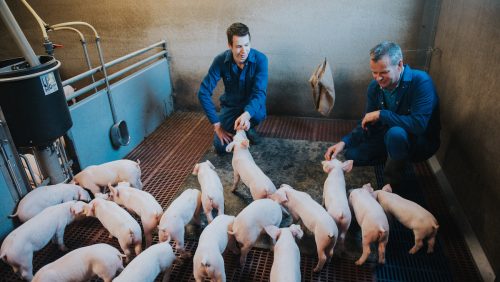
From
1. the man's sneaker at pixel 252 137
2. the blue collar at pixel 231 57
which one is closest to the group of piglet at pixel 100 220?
the man's sneaker at pixel 252 137

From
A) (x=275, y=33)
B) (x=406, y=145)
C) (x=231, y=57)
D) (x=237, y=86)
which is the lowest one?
(x=406, y=145)

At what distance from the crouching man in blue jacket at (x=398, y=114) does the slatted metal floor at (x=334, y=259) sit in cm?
32

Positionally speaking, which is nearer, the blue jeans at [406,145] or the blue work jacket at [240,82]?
the blue jeans at [406,145]

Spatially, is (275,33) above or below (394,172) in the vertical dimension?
above

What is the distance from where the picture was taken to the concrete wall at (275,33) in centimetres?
404

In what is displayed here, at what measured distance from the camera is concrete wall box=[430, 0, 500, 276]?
7.41 feet

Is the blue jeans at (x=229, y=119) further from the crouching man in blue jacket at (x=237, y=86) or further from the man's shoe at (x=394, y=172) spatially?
the man's shoe at (x=394, y=172)

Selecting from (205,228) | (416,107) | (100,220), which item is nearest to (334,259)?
(205,228)

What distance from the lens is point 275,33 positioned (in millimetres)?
4332

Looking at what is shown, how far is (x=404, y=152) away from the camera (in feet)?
9.55

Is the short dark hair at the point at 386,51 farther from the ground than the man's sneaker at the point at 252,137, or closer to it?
farther from the ground

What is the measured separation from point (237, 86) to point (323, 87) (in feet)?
3.23

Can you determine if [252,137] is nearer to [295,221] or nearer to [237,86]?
[237,86]

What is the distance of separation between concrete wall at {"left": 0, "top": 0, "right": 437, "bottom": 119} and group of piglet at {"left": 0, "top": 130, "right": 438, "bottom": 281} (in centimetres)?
189
